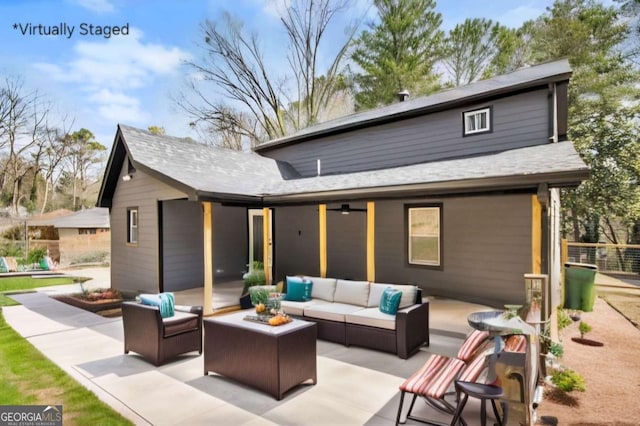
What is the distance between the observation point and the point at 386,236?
966cm

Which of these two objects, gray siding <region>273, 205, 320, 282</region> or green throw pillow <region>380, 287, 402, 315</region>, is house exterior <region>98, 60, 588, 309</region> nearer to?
gray siding <region>273, 205, 320, 282</region>

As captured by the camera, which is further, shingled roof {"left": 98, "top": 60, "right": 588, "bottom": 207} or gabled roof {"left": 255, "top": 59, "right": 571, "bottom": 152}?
gabled roof {"left": 255, "top": 59, "right": 571, "bottom": 152}

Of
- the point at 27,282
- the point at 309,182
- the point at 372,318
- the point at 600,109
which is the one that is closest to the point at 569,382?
the point at 372,318

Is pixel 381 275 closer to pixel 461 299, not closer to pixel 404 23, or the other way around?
pixel 461 299

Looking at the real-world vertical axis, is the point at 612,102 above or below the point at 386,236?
above

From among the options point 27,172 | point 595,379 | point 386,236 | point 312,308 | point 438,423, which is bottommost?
point 595,379

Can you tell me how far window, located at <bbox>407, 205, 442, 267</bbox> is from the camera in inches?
351

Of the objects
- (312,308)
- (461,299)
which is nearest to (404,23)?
(461,299)

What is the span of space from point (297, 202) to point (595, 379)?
6062mm

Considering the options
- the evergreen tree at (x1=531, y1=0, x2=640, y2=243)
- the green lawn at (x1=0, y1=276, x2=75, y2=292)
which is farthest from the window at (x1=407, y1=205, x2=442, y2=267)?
the green lawn at (x1=0, y1=276, x2=75, y2=292)

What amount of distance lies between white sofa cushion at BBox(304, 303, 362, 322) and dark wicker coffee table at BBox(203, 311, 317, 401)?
1.47 metres

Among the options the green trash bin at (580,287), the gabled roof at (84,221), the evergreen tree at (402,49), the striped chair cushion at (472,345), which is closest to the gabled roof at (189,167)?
the striped chair cushion at (472,345)

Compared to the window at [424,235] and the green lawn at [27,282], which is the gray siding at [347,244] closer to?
the window at [424,235]

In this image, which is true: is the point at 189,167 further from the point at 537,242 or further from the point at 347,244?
the point at 537,242
